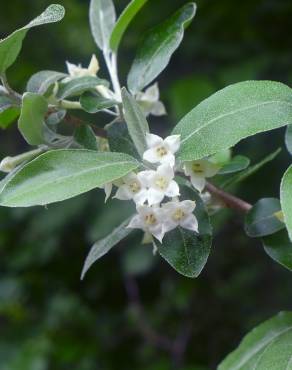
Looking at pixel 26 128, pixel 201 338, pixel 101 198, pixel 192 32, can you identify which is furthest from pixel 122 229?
pixel 201 338

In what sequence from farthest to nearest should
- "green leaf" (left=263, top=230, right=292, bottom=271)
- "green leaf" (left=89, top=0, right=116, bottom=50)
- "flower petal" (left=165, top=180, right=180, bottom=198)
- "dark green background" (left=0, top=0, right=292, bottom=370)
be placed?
"dark green background" (left=0, top=0, right=292, bottom=370) < "green leaf" (left=89, top=0, right=116, bottom=50) < "green leaf" (left=263, top=230, right=292, bottom=271) < "flower petal" (left=165, top=180, right=180, bottom=198)

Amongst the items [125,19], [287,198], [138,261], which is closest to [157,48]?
[125,19]

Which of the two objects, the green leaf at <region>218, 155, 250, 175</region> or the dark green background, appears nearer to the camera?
the green leaf at <region>218, 155, 250, 175</region>

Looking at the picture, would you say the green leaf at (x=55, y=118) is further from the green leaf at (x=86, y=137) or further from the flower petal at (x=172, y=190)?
the flower petal at (x=172, y=190)

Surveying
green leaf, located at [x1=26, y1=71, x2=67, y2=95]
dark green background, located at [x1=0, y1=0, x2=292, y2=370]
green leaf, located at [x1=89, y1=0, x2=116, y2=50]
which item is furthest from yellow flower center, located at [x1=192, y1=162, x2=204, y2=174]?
dark green background, located at [x1=0, y1=0, x2=292, y2=370]

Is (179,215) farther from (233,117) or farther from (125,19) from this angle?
(125,19)

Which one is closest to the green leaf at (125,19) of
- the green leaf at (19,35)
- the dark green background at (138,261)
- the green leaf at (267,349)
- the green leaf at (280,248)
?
Answer: the green leaf at (19,35)

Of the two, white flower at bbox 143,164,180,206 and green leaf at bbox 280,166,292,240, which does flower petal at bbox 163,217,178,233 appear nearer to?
white flower at bbox 143,164,180,206
